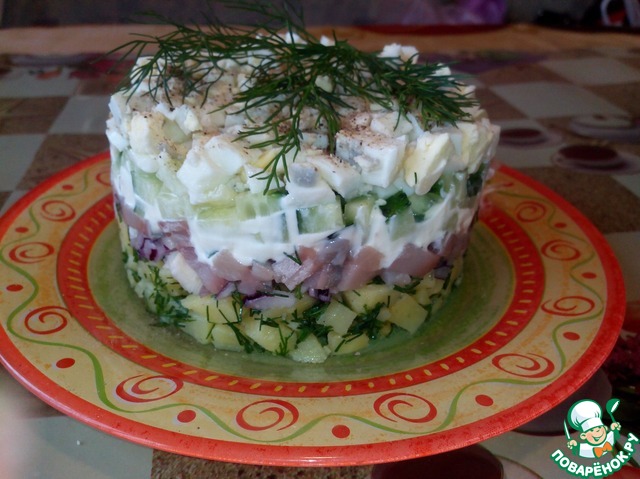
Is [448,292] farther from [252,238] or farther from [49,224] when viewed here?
[49,224]

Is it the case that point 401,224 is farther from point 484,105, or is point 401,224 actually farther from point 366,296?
point 484,105

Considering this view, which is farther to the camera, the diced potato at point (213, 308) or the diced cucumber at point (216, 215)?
the diced potato at point (213, 308)

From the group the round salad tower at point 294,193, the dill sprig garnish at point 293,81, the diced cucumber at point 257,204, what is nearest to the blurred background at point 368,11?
the dill sprig garnish at point 293,81

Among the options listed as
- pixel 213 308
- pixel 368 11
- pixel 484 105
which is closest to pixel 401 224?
pixel 213 308

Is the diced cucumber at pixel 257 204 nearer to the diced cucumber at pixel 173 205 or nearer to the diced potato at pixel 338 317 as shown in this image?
the diced cucumber at pixel 173 205

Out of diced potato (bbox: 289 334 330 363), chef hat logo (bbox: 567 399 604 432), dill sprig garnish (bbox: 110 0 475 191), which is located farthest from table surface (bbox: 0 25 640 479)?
dill sprig garnish (bbox: 110 0 475 191)
